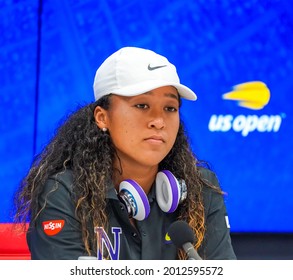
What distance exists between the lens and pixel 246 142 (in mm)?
2902

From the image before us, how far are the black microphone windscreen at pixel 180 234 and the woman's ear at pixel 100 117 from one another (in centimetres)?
52

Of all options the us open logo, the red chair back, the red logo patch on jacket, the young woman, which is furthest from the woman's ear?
the us open logo

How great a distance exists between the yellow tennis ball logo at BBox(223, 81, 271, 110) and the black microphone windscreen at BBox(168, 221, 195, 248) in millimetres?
1922

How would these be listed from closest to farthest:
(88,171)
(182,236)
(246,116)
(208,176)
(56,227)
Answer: (182,236) < (56,227) < (88,171) < (208,176) < (246,116)

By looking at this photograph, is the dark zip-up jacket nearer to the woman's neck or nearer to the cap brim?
the woman's neck

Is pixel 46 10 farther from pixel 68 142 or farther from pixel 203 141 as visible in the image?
pixel 68 142

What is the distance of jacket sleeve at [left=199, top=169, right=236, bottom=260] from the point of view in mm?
1464

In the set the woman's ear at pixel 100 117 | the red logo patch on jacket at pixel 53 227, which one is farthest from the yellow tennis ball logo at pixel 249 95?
the red logo patch on jacket at pixel 53 227

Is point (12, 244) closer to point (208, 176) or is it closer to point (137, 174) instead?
point (137, 174)


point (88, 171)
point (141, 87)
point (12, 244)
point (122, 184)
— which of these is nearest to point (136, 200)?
point (122, 184)

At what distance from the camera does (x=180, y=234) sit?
3.35ft

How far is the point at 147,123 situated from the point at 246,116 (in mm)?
1593
